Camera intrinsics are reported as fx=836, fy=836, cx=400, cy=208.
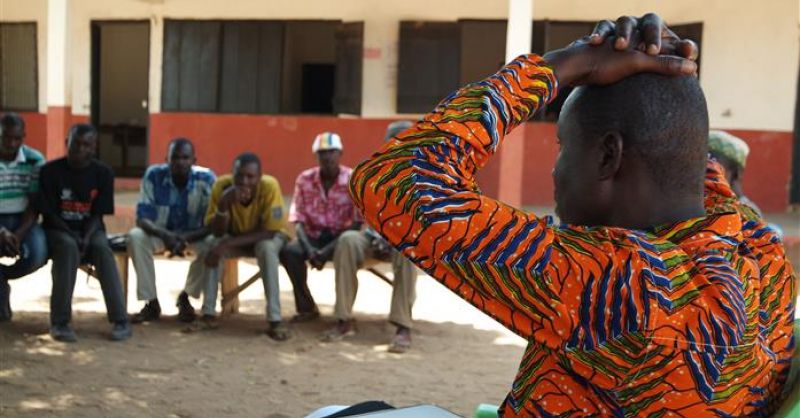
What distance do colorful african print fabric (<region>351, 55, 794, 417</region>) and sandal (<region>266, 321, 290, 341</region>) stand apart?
14.3 feet

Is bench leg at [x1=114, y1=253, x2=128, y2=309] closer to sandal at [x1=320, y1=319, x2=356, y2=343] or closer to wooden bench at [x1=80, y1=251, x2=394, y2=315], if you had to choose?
wooden bench at [x1=80, y1=251, x2=394, y2=315]

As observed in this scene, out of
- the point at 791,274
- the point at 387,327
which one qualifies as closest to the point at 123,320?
the point at 387,327

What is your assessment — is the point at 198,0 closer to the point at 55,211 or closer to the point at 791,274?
the point at 55,211

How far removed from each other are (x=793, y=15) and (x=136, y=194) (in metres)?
8.80

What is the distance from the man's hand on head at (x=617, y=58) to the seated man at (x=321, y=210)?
4635 mm

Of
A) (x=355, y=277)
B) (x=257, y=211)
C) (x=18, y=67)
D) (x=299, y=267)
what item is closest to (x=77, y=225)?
(x=257, y=211)

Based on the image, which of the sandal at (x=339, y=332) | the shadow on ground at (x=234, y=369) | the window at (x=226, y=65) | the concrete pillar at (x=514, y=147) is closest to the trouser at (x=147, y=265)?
the shadow on ground at (x=234, y=369)

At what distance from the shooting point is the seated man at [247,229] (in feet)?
18.0

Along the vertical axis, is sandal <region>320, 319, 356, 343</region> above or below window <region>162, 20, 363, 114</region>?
below

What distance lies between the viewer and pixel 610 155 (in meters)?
1.25

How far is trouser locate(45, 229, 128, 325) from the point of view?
205 inches

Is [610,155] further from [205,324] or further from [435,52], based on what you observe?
[435,52]

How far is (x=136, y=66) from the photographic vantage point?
15.7 meters

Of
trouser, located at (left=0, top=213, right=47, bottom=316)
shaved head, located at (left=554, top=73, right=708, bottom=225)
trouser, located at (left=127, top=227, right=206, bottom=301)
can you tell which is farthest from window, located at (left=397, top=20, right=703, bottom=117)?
shaved head, located at (left=554, top=73, right=708, bottom=225)
